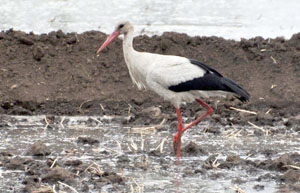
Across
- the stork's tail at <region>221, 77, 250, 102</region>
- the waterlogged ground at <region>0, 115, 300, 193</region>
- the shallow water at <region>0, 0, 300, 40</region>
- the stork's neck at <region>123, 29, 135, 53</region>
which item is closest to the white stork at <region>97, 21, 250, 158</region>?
the stork's tail at <region>221, 77, 250, 102</region>

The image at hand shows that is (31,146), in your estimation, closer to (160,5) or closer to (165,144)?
(165,144)

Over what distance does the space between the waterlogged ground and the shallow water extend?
16.3 feet

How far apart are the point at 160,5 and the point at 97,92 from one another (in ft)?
21.6

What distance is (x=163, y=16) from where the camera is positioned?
61.3 ft

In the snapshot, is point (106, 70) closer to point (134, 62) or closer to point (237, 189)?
point (134, 62)

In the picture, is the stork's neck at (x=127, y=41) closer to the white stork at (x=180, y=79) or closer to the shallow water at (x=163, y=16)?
the white stork at (x=180, y=79)

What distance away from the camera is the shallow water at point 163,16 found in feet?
56.5

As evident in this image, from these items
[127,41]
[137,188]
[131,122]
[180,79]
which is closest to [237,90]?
[180,79]

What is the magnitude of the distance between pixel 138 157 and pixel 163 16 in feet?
29.0

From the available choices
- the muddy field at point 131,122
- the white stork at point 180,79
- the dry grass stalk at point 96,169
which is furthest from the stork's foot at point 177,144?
the dry grass stalk at point 96,169

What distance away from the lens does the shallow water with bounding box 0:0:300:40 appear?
678 inches

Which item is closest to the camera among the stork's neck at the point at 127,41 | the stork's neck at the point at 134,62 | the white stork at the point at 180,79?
the white stork at the point at 180,79

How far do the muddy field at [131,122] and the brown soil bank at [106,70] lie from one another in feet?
0.06

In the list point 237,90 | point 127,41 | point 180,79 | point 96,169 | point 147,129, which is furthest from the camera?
point 147,129
